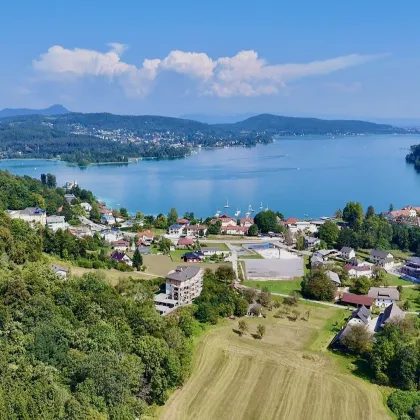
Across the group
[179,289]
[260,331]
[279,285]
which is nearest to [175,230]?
[279,285]

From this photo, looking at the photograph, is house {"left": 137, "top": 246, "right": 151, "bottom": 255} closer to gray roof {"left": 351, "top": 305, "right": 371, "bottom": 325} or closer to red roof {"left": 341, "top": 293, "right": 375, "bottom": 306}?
red roof {"left": 341, "top": 293, "right": 375, "bottom": 306}

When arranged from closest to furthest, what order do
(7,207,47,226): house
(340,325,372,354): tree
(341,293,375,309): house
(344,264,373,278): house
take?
(340,325,372,354): tree < (341,293,375,309): house < (344,264,373,278): house < (7,207,47,226): house

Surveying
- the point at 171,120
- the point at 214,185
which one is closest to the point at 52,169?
the point at 214,185

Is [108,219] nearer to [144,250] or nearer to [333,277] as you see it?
[144,250]

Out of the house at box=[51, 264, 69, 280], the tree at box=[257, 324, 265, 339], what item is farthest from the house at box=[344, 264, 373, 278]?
the house at box=[51, 264, 69, 280]

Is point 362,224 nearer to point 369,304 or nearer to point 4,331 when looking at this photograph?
point 369,304

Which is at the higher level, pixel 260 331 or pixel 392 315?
pixel 392 315
